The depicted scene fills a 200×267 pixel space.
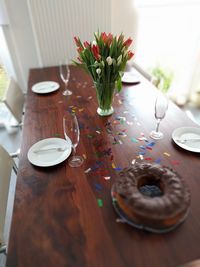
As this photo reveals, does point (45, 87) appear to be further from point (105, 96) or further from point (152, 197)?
point (152, 197)

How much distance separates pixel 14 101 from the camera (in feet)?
5.08

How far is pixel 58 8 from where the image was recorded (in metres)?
1.80

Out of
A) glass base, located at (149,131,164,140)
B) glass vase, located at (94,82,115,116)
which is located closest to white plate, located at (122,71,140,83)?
glass vase, located at (94,82,115,116)

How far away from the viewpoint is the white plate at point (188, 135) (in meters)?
0.89

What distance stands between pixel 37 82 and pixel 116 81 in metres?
0.87

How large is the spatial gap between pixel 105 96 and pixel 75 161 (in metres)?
0.42

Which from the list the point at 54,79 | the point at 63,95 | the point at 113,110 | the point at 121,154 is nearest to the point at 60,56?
the point at 54,79

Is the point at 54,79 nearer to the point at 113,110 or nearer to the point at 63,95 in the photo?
the point at 63,95

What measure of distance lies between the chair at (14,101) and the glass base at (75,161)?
828 millimetres

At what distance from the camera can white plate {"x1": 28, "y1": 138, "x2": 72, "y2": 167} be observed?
0.83 m

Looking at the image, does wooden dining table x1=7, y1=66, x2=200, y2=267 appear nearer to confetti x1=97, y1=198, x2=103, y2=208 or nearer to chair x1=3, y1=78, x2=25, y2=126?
confetti x1=97, y1=198, x2=103, y2=208

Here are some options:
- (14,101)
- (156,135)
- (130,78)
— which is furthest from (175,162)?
(14,101)

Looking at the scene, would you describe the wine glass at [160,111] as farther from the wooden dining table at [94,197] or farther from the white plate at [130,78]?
the white plate at [130,78]

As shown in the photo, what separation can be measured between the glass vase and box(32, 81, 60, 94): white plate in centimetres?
47
